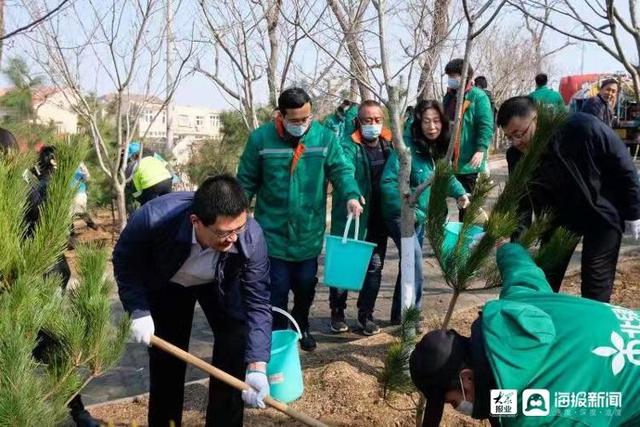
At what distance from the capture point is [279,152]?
3219 millimetres

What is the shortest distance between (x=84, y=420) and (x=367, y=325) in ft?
5.90

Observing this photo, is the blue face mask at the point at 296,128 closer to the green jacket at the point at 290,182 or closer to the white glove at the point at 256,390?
the green jacket at the point at 290,182

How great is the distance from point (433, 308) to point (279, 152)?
1.83 metres

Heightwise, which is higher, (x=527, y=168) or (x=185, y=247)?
(x=527, y=168)

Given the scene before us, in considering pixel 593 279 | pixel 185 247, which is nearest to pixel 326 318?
pixel 593 279

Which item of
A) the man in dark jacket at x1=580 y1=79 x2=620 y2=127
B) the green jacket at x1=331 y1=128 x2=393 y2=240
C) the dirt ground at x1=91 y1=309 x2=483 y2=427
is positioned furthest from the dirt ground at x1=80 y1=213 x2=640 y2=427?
the man in dark jacket at x1=580 y1=79 x2=620 y2=127

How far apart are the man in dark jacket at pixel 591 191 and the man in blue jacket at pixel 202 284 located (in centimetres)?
123

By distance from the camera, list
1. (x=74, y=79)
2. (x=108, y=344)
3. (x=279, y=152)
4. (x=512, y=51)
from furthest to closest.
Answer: (x=512, y=51) < (x=74, y=79) < (x=279, y=152) < (x=108, y=344)

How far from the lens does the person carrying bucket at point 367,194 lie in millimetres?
3711

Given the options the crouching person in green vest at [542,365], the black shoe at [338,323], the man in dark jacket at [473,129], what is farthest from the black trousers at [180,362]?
the man in dark jacket at [473,129]

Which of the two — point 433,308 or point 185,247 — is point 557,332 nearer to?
point 185,247

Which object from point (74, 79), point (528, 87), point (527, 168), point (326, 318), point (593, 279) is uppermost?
point (528, 87)

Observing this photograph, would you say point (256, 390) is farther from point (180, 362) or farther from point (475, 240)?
point (475, 240)

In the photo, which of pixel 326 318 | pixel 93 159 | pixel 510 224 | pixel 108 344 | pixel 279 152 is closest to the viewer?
A: pixel 108 344
